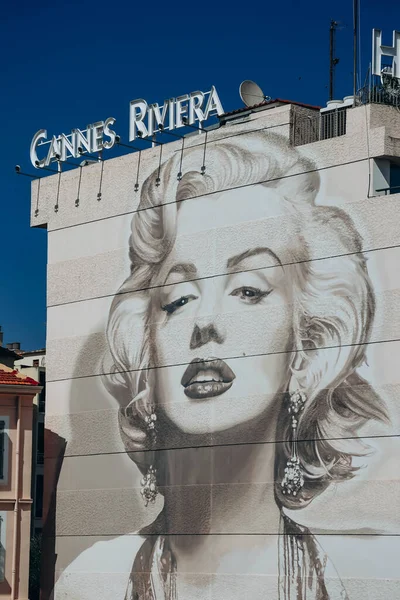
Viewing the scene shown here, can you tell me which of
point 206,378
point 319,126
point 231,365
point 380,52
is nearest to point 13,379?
point 206,378

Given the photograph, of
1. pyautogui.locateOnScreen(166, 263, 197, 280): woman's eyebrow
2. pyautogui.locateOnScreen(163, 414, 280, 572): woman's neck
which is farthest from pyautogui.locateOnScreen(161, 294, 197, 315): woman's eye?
pyautogui.locateOnScreen(163, 414, 280, 572): woman's neck

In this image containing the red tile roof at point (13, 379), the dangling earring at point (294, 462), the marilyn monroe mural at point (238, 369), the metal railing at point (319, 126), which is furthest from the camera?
the red tile roof at point (13, 379)

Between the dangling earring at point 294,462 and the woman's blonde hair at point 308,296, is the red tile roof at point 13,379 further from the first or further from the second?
the dangling earring at point 294,462

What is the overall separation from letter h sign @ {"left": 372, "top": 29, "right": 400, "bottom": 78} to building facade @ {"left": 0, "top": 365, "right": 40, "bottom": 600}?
20.1 metres

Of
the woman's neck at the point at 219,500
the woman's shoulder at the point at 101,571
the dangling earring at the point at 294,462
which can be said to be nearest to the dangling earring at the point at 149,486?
the woman's neck at the point at 219,500

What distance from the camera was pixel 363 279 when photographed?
52969mm

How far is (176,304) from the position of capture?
198 ft

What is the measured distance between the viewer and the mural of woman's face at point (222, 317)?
56156 mm

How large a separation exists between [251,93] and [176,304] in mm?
9886

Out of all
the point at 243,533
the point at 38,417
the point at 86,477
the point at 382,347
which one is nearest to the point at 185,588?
the point at 243,533

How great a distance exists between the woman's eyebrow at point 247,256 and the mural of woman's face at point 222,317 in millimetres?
40

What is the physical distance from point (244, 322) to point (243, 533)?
8426 mm

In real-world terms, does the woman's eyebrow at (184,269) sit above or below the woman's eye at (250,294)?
above

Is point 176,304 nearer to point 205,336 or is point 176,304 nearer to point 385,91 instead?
point 205,336
